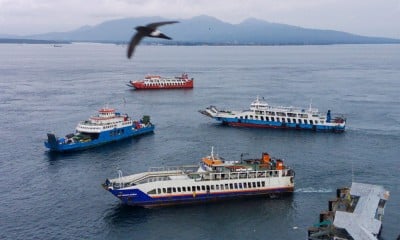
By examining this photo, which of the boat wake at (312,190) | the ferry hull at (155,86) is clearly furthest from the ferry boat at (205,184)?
the ferry hull at (155,86)

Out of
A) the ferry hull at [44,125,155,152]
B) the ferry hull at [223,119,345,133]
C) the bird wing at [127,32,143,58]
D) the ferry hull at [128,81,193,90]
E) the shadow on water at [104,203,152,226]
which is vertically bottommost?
the shadow on water at [104,203,152,226]

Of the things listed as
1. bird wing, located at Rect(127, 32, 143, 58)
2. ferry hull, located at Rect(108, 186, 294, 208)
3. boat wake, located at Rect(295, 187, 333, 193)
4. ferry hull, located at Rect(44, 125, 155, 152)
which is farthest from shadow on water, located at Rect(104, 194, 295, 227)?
bird wing, located at Rect(127, 32, 143, 58)

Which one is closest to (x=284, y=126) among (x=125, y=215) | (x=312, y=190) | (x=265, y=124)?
(x=265, y=124)

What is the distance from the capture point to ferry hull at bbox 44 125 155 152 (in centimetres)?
6475

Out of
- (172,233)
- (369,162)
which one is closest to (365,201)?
(172,233)

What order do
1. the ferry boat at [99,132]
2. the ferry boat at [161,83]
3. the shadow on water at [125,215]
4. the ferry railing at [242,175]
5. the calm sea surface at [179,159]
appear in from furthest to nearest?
the ferry boat at [161,83] < the ferry boat at [99,132] < the ferry railing at [242,175] < the shadow on water at [125,215] < the calm sea surface at [179,159]

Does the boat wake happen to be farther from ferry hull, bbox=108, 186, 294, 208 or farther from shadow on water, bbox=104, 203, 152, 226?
shadow on water, bbox=104, 203, 152, 226

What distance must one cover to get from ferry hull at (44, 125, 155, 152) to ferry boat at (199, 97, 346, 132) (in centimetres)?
1489

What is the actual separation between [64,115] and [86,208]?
51.6m

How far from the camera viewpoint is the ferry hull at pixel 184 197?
4419 cm

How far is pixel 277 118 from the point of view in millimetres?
84312

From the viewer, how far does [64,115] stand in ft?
303

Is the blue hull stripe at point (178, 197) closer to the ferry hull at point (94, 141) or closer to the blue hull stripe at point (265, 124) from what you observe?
the ferry hull at point (94, 141)

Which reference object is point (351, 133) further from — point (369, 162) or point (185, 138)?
point (185, 138)
